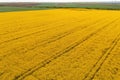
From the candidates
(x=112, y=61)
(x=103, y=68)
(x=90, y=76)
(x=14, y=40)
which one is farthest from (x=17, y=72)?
(x=14, y=40)

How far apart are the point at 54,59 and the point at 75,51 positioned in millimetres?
1411

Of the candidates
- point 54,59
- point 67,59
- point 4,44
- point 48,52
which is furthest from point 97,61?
point 4,44

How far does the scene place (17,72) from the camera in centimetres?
579

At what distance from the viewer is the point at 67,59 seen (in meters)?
7.11

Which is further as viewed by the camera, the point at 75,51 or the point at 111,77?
the point at 75,51

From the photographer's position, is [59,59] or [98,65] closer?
[98,65]

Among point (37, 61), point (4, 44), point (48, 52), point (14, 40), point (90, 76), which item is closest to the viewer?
point (90, 76)

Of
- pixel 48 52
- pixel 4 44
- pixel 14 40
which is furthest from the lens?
pixel 14 40

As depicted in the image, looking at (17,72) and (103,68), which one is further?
(103,68)

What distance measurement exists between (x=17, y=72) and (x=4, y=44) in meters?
3.58

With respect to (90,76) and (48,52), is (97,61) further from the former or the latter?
(48,52)

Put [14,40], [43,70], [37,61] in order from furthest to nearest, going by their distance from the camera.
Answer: [14,40], [37,61], [43,70]

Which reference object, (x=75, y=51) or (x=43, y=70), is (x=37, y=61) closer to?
(x=43, y=70)

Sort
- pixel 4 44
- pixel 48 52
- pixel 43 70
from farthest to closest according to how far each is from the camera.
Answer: pixel 4 44, pixel 48 52, pixel 43 70
